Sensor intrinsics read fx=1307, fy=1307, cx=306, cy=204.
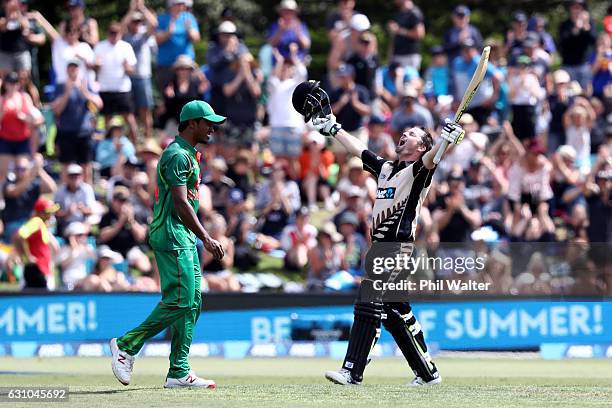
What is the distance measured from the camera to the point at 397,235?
32.2 ft

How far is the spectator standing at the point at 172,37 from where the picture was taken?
19.5 m

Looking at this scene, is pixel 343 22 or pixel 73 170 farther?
pixel 343 22

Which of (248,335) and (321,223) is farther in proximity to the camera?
(321,223)

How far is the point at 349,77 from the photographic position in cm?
1909

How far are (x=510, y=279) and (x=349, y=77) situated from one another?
5.18 metres

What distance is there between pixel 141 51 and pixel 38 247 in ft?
14.7

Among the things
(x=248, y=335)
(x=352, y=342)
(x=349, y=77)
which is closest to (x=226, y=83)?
(x=349, y=77)

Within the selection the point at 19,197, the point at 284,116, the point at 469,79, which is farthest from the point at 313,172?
the point at 19,197

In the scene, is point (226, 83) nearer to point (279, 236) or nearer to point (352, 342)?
point (279, 236)

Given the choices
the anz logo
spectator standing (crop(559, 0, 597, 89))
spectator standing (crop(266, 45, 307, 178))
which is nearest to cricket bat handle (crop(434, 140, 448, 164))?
the anz logo

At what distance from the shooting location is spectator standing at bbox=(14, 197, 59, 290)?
1582cm

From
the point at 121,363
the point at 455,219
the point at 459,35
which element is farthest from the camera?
the point at 459,35

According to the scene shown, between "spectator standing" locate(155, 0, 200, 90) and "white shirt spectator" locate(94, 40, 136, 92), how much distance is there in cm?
49

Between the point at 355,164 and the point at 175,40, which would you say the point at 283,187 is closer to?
the point at 355,164
